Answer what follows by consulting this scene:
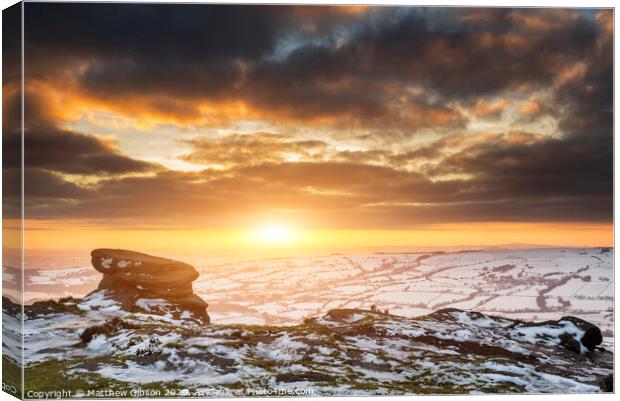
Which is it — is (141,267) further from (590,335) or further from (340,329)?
(590,335)

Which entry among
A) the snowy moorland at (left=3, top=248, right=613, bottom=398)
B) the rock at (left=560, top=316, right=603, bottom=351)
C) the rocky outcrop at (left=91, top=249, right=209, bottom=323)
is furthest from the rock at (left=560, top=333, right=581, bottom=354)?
the rocky outcrop at (left=91, top=249, right=209, bottom=323)

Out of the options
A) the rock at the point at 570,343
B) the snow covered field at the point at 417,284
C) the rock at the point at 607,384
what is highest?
the snow covered field at the point at 417,284

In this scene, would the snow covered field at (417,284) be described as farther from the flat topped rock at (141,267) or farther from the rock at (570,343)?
the rock at (570,343)

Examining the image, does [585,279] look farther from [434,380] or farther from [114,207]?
[114,207]

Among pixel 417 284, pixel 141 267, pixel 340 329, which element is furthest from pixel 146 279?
pixel 417 284

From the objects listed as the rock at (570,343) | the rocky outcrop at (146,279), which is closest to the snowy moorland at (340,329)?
the rock at (570,343)

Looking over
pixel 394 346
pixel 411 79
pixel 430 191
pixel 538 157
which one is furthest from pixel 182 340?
pixel 538 157
